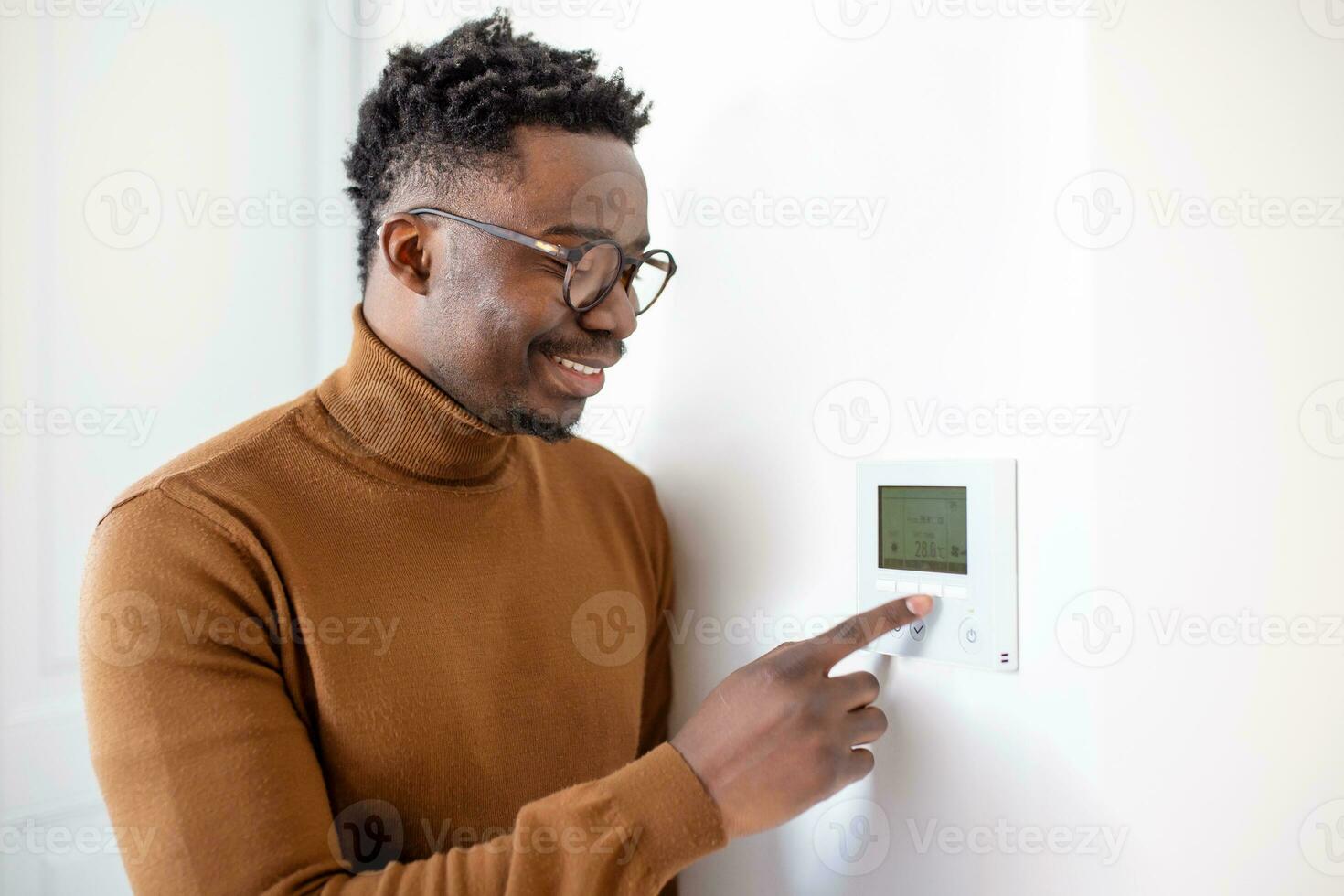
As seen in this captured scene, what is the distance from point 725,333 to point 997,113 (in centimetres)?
34

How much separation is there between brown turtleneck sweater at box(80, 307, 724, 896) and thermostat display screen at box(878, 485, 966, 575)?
0.83 ft

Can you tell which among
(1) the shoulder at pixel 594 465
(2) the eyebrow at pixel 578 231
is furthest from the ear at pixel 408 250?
(1) the shoulder at pixel 594 465

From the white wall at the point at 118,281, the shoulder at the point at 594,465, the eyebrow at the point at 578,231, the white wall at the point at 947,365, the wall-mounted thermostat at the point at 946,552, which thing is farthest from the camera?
the white wall at the point at 118,281

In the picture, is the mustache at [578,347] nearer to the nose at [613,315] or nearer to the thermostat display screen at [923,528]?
the nose at [613,315]

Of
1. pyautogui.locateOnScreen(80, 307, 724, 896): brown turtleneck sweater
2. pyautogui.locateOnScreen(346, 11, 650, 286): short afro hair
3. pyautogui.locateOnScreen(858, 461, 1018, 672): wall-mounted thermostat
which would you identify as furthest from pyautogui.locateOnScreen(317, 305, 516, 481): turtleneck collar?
pyautogui.locateOnScreen(858, 461, 1018, 672): wall-mounted thermostat

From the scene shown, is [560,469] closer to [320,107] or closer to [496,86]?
[496,86]

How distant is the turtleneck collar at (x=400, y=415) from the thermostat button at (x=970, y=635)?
1.46 ft

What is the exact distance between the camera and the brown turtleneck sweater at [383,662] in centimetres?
67

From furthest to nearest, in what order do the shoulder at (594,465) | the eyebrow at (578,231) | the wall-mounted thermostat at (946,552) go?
the shoulder at (594,465)
the eyebrow at (578,231)
the wall-mounted thermostat at (946,552)

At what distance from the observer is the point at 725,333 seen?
0.96m

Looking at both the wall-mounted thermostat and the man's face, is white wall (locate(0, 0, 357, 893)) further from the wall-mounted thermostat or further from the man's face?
the wall-mounted thermostat

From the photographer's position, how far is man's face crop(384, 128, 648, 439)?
0.81m

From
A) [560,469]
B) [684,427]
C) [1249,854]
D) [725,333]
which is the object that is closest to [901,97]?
[725,333]

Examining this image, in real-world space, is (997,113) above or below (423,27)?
below
